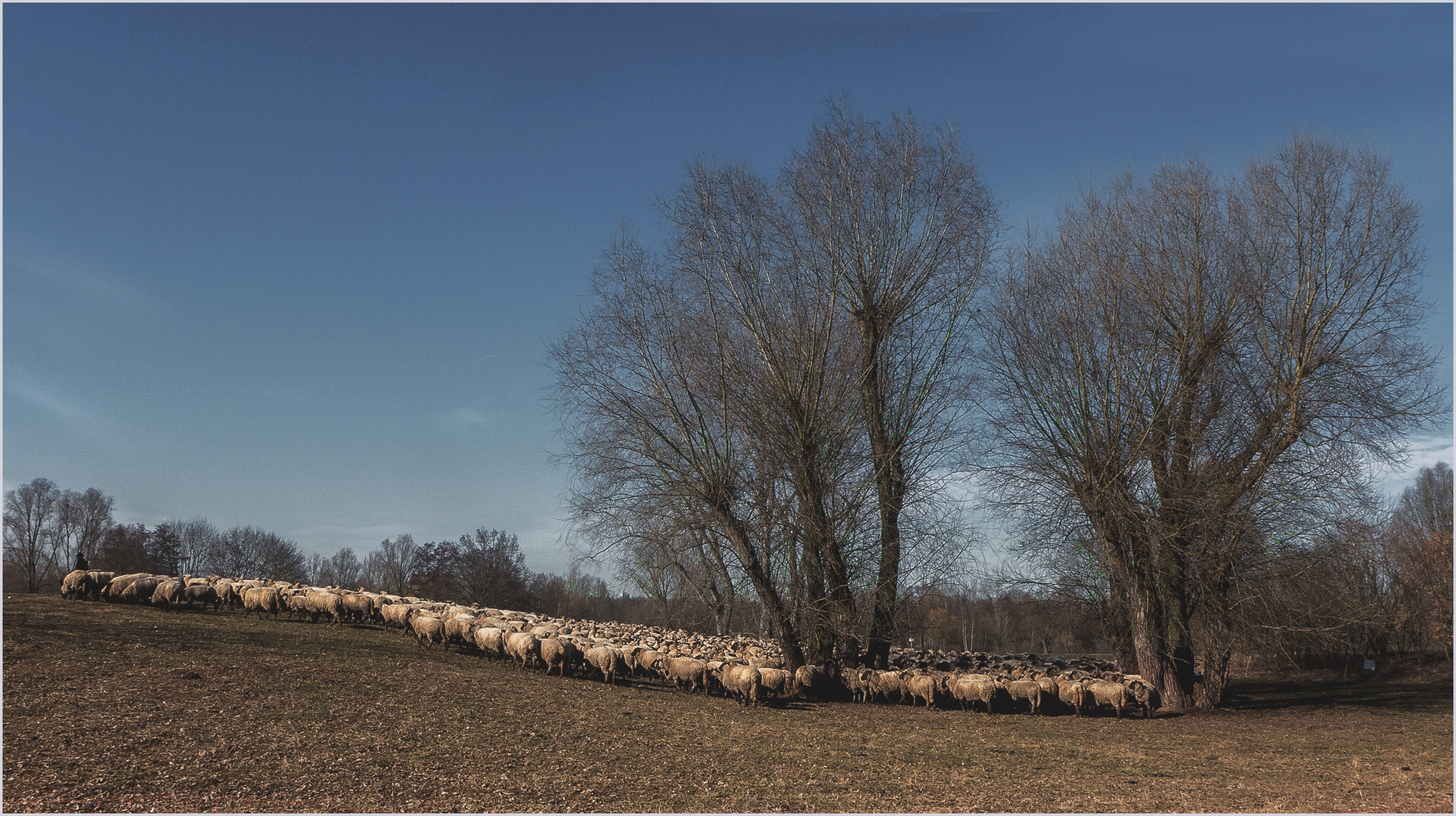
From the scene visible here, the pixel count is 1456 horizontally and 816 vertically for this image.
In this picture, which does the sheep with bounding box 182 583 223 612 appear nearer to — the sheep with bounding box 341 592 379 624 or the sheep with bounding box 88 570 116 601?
the sheep with bounding box 88 570 116 601

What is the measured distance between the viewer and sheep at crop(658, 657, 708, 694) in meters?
17.4

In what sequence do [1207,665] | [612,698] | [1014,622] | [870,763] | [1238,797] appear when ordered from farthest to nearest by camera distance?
[1014,622] < [1207,665] < [612,698] < [870,763] < [1238,797]

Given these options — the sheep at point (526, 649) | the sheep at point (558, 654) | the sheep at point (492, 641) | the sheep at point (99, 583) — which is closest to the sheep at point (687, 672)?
the sheep at point (558, 654)

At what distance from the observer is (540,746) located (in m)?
10.6

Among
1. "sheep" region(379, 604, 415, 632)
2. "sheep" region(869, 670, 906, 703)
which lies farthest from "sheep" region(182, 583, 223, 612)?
"sheep" region(869, 670, 906, 703)

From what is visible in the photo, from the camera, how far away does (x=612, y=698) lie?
1526cm

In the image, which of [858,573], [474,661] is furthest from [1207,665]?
[474,661]

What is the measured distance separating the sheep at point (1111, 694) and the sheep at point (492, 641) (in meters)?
13.5

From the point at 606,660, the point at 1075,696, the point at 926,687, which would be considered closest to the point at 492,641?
the point at 606,660

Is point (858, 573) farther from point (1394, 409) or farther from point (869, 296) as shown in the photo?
point (1394, 409)

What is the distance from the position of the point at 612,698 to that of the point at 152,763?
316 inches

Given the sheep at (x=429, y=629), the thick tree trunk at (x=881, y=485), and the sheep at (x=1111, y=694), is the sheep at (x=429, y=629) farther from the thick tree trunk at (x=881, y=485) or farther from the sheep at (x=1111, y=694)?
the sheep at (x=1111, y=694)

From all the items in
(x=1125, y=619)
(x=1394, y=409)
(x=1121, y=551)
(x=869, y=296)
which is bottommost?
(x=1125, y=619)

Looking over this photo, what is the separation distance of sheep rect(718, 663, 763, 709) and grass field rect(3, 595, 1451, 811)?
1.73 feet
